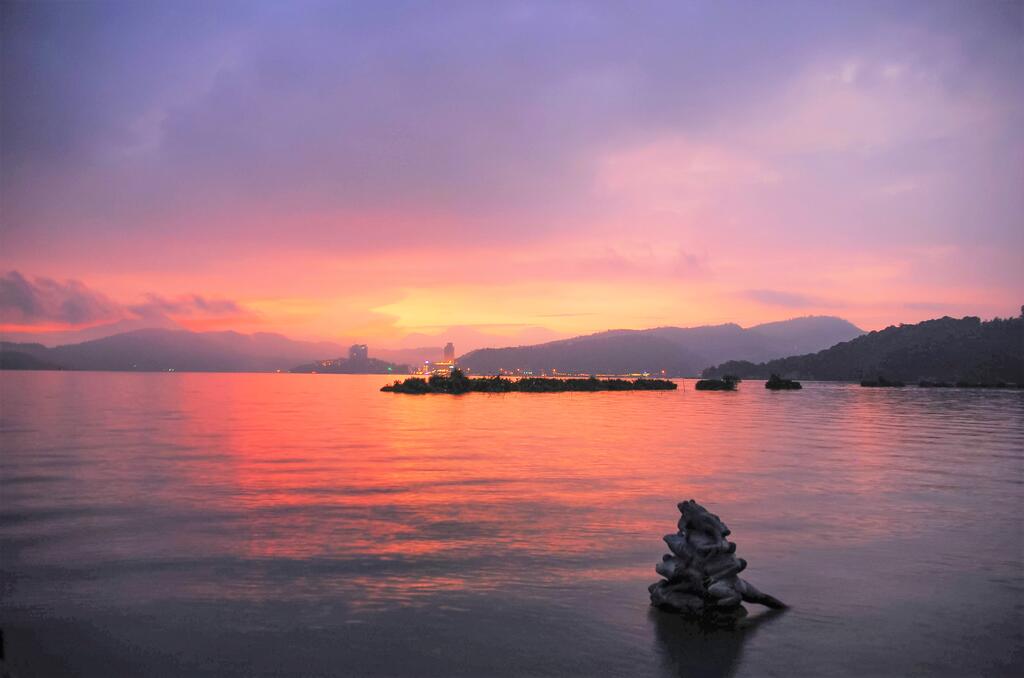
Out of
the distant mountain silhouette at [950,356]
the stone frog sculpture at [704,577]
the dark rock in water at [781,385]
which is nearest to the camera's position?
the stone frog sculpture at [704,577]

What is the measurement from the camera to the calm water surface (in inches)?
303

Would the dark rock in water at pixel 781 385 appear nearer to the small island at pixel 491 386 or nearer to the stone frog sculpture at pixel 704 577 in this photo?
the small island at pixel 491 386

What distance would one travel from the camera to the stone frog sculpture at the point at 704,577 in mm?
8766

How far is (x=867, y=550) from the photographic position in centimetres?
1219

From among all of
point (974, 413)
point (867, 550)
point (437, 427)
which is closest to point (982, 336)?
point (974, 413)

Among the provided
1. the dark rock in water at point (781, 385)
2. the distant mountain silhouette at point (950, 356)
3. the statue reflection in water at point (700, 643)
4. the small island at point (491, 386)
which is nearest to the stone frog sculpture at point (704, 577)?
the statue reflection in water at point (700, 643)

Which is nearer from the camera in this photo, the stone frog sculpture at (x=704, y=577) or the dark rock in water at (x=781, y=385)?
the stone frog sculpture at (x=704, y=577)

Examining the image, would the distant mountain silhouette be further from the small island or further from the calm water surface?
the calm water surface

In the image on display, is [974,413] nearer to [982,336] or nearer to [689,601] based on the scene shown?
[689,601]

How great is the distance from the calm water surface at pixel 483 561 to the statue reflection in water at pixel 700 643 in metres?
0.03


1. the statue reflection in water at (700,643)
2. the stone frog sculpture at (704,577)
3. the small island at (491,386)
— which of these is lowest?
the statue reflection in water at (700,643)

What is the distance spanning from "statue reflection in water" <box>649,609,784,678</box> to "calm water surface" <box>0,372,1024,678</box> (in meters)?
0.03

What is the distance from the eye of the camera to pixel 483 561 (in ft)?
36.9

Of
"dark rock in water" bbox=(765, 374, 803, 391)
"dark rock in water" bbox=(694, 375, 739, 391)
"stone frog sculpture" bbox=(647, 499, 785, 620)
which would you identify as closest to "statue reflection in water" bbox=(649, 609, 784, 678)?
"stone frog sculpture" bbox=(647, 499, 785, 620)
